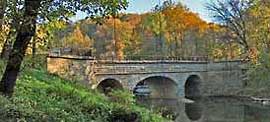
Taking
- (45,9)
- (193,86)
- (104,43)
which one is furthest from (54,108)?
(104,43)

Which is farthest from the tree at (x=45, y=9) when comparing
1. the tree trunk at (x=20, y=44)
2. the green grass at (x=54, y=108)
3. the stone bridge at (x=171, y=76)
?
the stone bridge at (x=171, y=76)

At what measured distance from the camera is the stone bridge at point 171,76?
1555 inches

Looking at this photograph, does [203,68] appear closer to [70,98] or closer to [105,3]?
[70,98]

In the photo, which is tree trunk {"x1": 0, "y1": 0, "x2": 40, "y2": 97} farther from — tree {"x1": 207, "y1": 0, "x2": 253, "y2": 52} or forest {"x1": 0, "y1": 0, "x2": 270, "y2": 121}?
tree {"x1": 207, "y1": 0, "x2": 253, "y2": 52}

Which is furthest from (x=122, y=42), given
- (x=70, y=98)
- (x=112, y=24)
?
(x=70, y=98)

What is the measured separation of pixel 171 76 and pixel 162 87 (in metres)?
4.13

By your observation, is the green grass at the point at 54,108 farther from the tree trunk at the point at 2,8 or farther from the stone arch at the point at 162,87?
the stone arch at the point at 162,87

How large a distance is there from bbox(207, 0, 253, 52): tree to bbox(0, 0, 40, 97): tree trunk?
141 ft

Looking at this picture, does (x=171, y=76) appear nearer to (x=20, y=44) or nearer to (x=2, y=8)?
(x=20, y=44)

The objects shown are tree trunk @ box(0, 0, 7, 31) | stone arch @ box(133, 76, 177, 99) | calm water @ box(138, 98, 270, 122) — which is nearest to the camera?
tree trunk @ box(0, 0, 7, 31)

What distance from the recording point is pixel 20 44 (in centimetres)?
914

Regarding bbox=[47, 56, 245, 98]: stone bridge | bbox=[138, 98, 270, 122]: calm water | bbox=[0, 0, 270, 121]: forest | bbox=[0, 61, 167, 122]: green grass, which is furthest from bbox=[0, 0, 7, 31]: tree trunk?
bbox=[47, 56, 245, 98]: stone bridge

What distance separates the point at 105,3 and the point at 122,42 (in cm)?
5053

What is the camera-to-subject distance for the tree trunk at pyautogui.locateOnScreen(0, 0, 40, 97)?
8336 mm
